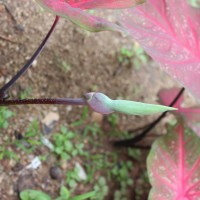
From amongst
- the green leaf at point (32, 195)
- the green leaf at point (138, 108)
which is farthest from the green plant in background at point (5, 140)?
the green leaf at point (138, 108)

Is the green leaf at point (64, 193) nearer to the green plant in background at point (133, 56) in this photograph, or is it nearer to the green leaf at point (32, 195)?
the green leaf at point (32, 195)

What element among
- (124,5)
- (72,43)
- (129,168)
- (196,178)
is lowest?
(129,168)

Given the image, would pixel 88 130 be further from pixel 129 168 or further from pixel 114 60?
pixel 114 60

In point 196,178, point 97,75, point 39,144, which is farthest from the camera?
point 97,75

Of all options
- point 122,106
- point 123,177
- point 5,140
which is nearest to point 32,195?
point 5,140

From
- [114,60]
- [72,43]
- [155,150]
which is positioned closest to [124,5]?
[155,150]

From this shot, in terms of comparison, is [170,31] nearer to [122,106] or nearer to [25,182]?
[122,106]
